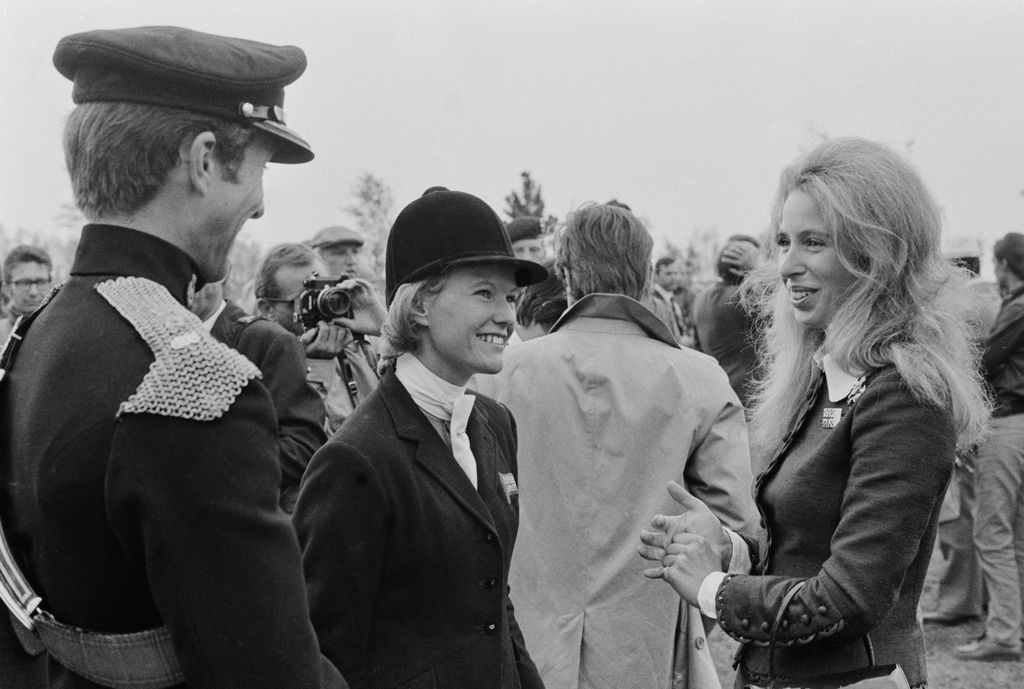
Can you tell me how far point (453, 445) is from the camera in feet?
9.00

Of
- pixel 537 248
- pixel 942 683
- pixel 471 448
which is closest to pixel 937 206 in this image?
pixel 471 448

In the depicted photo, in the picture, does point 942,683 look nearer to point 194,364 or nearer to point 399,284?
point 399,284

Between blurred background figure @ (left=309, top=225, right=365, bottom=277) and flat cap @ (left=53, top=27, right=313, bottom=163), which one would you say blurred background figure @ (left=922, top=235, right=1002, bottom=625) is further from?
flat cap @ (left=53, top=27, right=313, bottom=163)

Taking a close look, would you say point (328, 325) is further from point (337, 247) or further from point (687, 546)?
point (687, 546)

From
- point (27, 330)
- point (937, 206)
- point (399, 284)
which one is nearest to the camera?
point (27, 330)

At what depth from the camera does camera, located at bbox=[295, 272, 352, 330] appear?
5.05 metres

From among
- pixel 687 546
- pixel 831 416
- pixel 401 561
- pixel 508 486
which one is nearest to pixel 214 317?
pixel 508 486

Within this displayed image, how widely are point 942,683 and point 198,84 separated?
231 inches

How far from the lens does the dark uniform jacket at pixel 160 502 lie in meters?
1.49

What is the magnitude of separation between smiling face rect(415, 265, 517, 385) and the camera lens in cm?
227

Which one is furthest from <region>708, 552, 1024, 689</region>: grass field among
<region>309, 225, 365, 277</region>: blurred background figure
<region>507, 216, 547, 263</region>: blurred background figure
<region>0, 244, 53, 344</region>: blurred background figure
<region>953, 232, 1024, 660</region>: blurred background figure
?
<region>0, 244, 53, 344</region>: blurred background figure

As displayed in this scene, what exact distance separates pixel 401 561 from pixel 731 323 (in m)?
5.99

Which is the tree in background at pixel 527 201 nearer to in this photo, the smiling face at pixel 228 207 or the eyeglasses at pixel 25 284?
the eyeglasses at pixel 25 284

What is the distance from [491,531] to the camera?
259 cm
